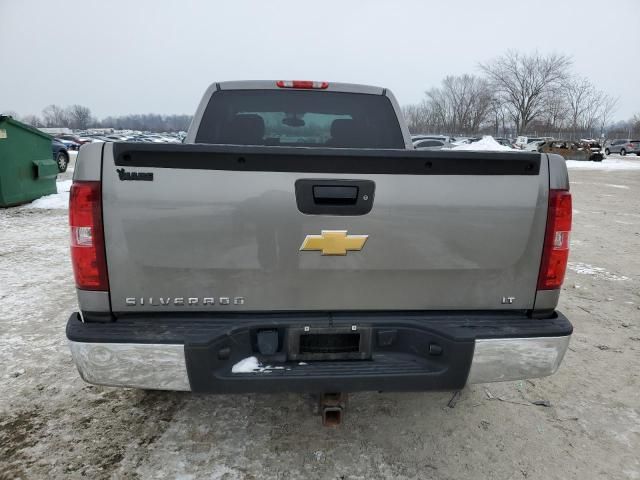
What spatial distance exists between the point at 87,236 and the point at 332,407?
140cm

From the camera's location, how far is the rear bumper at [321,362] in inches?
77.4

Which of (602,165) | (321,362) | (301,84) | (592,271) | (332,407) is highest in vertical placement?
(301,84)

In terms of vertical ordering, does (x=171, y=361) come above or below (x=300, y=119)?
below

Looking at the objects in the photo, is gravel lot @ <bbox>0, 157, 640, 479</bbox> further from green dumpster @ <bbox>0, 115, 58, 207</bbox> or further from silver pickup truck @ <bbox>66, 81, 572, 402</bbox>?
green dumpster @ <bbox>0, 115, 58, 207</bbox>

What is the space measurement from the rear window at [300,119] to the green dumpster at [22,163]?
8.05 m

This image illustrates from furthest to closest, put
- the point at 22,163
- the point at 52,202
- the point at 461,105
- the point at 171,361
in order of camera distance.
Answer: the point at 461,105 → the point at 52,202 → the point at 22,163 → the point at 171,361

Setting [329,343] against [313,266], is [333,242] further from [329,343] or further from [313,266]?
[329,343]

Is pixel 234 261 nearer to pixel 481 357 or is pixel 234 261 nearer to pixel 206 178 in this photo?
pixel 206 178

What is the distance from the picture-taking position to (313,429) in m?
2.69

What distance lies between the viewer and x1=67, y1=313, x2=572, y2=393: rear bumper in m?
1.96

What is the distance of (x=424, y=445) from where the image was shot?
2586mm

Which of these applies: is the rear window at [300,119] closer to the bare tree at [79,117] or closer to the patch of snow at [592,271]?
the patch of snow at [592,271]

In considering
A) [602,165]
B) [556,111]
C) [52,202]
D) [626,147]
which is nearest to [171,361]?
[52,202]

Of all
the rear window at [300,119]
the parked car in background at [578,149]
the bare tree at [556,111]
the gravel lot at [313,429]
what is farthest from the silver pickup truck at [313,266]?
the bare tree at [556,111]
